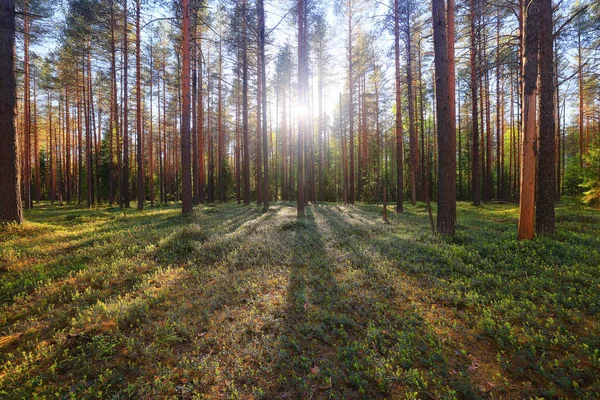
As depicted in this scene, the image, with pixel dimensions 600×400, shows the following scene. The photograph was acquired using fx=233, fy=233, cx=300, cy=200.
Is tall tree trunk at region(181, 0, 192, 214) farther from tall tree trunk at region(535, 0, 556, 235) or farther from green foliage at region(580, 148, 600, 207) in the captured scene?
green foliage at region(580, 148, 600, 207)

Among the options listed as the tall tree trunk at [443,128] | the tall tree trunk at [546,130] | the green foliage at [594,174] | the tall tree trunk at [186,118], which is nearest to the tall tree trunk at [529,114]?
the tall tree trunk at [546,130]

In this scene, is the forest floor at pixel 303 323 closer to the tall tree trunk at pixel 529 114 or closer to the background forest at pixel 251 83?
the tall tree trunk at pixel 529 114

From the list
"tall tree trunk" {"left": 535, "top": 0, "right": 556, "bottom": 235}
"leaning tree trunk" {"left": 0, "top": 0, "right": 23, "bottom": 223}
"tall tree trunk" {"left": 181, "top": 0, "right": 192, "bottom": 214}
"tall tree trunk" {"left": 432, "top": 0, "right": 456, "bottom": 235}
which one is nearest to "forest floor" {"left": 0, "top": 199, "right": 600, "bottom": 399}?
"tall tree trunk" {"left": 535, "top": 0, "right": 556, "bottom": 235}

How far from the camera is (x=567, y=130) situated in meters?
30.2

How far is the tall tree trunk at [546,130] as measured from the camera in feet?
20.9

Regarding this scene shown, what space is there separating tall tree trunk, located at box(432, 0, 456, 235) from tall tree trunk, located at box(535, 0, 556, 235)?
209 centimetres

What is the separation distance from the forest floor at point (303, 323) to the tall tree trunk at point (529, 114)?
1.03m

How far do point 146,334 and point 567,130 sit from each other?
4687 centimetres

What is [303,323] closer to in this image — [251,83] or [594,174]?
[594,174]

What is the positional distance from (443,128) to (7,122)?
45.3ft

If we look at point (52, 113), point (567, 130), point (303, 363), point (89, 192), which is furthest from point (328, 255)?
point (567, 130)

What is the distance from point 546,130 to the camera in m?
6.55

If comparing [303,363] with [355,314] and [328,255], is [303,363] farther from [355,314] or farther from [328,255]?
[328,255]

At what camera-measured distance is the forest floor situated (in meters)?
2.42
